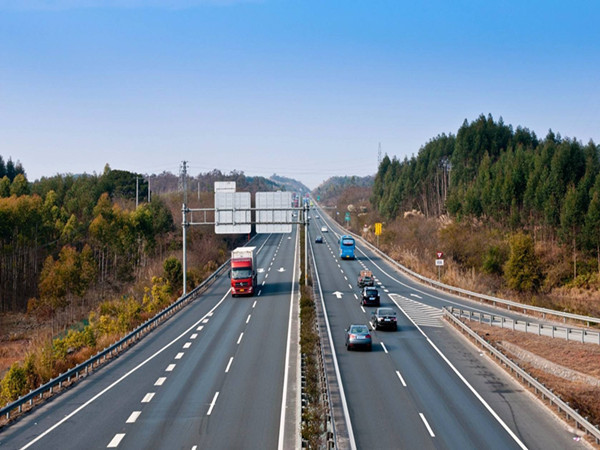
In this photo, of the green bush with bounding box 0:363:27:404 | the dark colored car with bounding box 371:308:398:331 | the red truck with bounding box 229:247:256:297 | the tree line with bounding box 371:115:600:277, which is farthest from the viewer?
the tree line with bounding box 371:115:600:277

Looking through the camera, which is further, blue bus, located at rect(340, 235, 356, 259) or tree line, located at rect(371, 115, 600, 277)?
blue bus, located at rect(340, 235, 356, 259)

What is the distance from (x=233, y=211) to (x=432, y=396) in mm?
31671

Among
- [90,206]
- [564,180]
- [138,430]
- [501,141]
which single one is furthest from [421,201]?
[138,430]

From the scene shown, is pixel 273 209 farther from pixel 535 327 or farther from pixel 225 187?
pixel 535 327

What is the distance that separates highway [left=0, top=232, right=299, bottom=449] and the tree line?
48.2 m

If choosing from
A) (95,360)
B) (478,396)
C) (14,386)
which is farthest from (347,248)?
(14,386)

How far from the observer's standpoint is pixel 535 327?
36.1 metres

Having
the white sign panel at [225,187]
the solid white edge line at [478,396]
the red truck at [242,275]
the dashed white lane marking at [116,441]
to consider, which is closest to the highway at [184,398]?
the dashed white lane marking at [116,441]

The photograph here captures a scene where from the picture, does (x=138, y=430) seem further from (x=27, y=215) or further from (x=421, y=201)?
(x=421, y=201)

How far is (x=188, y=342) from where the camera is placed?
107 feet

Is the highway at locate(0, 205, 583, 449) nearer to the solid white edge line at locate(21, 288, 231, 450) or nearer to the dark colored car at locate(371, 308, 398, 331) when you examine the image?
the solid white edge line at locate(21, 288, 231, 450)

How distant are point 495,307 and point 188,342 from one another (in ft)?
85.2

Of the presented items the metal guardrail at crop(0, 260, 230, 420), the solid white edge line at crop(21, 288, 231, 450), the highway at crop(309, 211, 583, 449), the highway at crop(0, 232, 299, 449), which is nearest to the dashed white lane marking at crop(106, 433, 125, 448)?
the highway at crop(0, 232, 299, 449)

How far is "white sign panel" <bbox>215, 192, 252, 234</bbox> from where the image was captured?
51000 millimetres
